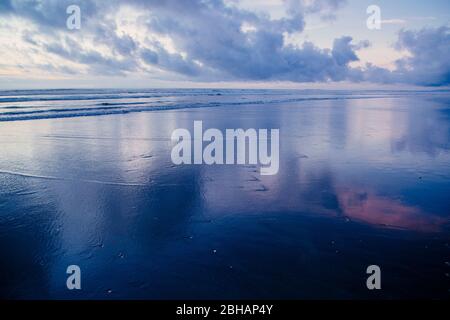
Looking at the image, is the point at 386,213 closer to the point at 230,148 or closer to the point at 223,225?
the point at 223,225

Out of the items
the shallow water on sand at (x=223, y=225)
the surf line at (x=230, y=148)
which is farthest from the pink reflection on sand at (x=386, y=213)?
the surf line at (x=230, y=148)

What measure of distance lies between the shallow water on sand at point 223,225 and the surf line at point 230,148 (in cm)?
44

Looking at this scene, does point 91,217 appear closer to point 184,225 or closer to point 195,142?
point 184,225

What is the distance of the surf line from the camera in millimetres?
9141

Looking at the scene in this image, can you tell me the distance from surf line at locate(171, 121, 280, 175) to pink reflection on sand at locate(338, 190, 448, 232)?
230cm

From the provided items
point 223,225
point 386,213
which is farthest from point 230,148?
point 386,213

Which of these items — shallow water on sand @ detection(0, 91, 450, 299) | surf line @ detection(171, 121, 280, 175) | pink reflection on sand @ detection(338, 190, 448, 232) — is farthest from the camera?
surf line @ detection(171, 121, 280, 175)

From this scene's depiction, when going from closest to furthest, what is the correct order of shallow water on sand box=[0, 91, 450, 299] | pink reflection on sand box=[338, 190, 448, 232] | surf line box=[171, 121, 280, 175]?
shallow water on sand box=[0, 91, 450, 299]
pink reflection on sand box=[338, 190, 448, 232]
surf line box=[171, 121, 280, 175]

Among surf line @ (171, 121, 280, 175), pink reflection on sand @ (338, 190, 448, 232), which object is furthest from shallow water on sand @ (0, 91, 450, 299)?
surf line @ (171, 121, 280, 175)

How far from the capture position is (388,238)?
480 centimetres

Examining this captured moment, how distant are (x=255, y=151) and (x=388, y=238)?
19.9 feet

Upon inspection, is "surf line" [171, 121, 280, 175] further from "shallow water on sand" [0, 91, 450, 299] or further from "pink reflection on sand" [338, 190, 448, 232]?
"pink reflection on sand" [338, 190, 448, 232]

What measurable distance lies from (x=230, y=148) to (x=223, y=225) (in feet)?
18.8
